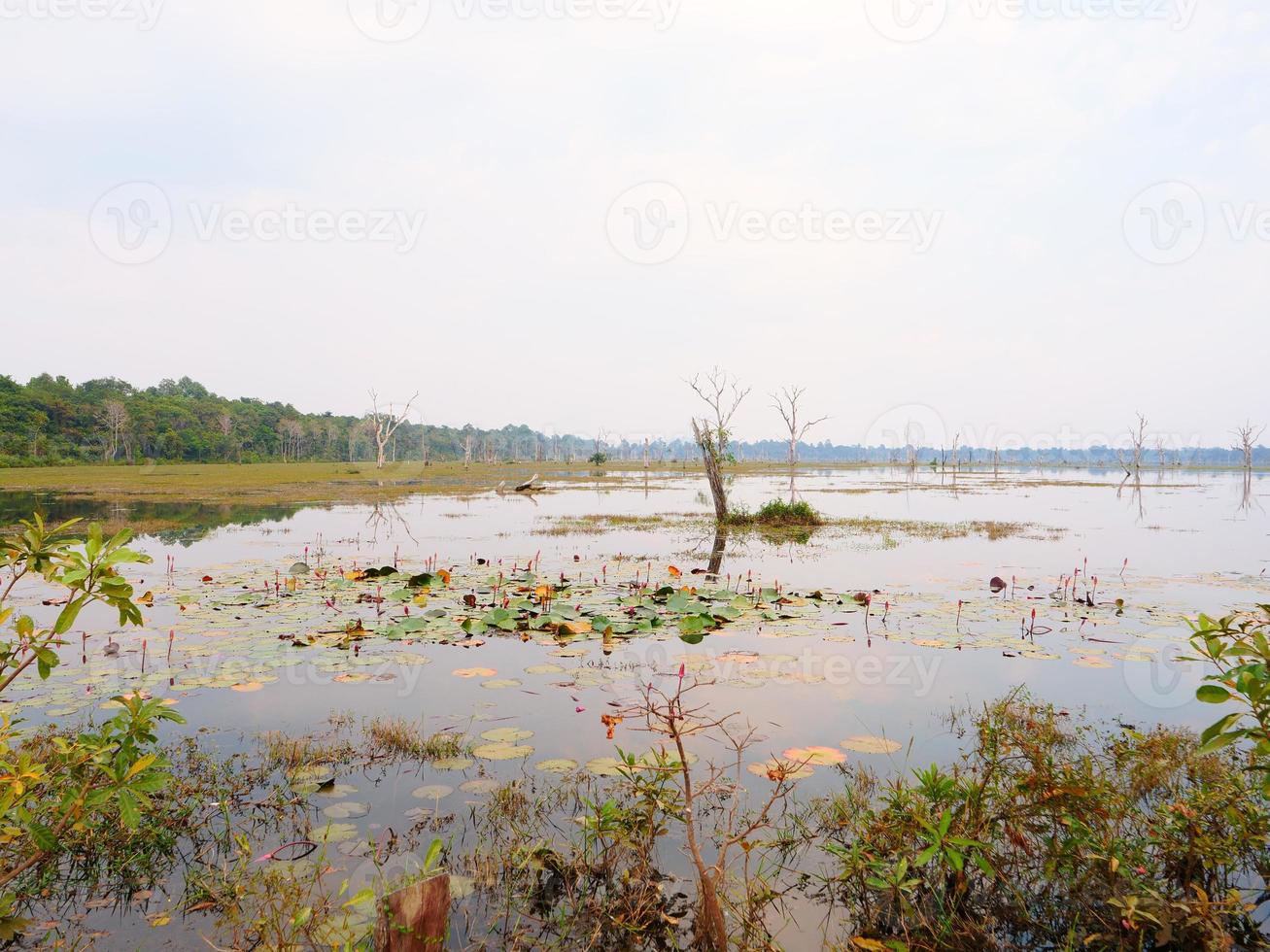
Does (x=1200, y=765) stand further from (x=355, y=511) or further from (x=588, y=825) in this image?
(x=355, y=511)

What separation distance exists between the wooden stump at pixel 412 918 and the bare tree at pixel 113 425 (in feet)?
294

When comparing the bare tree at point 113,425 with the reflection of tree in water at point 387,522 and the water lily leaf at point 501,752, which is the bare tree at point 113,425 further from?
the water lily leaf at point 501,752

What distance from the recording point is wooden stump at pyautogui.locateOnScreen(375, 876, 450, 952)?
105 inches

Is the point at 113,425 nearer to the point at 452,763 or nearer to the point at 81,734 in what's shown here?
the point at 452,763

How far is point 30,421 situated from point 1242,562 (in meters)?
98.7

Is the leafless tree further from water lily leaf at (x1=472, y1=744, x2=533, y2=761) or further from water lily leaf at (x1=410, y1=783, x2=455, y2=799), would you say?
water lily leaf at (x1=410, y1=783, x2=455, y2=799)

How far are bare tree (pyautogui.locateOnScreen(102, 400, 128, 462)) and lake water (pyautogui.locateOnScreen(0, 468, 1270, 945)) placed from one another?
70895mm

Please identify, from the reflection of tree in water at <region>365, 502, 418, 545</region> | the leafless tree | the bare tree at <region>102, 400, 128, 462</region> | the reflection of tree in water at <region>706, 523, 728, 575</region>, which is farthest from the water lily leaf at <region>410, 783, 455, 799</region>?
the leafless tree

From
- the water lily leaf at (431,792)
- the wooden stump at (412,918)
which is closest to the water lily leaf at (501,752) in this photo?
the water lily leaf at (431,792)

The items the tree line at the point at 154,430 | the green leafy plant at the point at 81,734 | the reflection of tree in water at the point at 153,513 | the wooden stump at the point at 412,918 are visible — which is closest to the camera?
the green leafy plant at the point at 81,734

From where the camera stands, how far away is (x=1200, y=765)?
4957 mm

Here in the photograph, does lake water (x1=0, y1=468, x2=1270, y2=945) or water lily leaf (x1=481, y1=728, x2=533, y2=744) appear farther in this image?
lake water (x1=0, y1=468, x2=1270, y2=945)

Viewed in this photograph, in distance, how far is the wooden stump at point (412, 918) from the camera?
2.68 m

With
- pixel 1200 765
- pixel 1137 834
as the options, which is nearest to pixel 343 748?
pixel 1137 834
